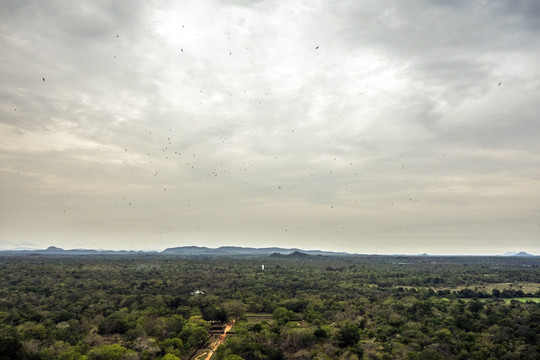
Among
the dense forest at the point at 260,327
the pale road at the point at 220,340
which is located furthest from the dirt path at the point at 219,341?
the dense forest at the point at 260,327

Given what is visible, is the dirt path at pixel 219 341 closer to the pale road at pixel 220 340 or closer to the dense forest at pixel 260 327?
the pale road at pixel 220 340

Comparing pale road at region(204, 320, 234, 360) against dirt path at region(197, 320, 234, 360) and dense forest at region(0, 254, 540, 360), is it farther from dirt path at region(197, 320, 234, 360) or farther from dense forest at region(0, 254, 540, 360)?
dense forest at region(0, 254, 540, 360)

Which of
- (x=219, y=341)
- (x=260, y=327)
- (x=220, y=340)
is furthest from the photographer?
(x=220, y=340)

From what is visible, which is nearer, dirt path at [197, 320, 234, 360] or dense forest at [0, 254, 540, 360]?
dense forest at [0, 254, 540, 360]

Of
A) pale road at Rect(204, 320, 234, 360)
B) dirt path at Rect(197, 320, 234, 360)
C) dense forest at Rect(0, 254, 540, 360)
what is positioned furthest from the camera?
dirt path at Rect(197, 320, 234, 360)

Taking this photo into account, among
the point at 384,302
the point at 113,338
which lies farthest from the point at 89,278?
the point at 384,302

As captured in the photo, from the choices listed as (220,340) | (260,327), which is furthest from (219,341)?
(260,327)

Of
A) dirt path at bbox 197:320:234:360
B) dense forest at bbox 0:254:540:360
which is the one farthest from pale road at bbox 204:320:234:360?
dense forest at bbox 0:254:540:360

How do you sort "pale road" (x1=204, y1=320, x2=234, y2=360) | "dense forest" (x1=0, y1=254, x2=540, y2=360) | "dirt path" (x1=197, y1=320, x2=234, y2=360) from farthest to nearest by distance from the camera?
"dirt path" (x1=197, y1=320, x2=234, y2=360) → "pale road" (x1=204, y1=320, x2=234, y2=360) → "dense forest" (x1=0, y1=254, x2=540, y2=360)

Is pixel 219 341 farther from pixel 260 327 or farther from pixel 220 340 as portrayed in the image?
pixel 260 327

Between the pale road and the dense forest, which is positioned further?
the pale road

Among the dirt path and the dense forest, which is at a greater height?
the dense forest

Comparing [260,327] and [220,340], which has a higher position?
[260,327]
